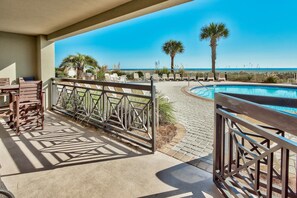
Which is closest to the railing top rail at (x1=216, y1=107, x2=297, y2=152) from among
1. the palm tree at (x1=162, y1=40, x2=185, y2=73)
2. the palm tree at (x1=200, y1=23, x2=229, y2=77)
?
the palm tree at (x1=200, y1=23, x2=229, y2=77)

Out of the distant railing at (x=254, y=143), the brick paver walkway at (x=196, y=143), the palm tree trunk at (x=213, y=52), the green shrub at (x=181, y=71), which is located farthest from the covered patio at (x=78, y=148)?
the palm tree trunk at (x=213, y=52)

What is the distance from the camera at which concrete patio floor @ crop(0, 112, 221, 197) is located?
213 centimetres

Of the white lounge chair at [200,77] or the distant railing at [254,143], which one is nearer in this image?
the distant railing at [254,143]

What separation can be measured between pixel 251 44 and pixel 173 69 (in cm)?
1224

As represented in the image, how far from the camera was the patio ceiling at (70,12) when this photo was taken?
135 inches

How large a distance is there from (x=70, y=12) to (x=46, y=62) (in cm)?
303

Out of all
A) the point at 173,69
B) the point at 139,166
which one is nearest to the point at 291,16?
the point at 173,69

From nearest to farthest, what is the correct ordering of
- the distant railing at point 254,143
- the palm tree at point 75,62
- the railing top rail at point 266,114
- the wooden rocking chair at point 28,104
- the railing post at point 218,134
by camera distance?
the railing top rail at point 266,114 < the distant railing at point 254,143 < the railing post at point 218,134 < the wooden rocking chair at point 28,104 < the palm tree at point 75,62

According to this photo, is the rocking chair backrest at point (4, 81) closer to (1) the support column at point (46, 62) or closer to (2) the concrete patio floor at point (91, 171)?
(1) the support column at point (46, 62)

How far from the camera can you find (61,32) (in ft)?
18.2

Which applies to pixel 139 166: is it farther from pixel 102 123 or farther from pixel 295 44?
pixel 295 44

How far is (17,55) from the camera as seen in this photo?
6309mm

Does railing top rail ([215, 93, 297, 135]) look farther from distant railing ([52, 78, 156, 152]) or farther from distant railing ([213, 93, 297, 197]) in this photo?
distant railing ([52, 78, 156, 152])

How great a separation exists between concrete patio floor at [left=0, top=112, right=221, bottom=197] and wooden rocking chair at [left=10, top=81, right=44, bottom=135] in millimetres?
590
